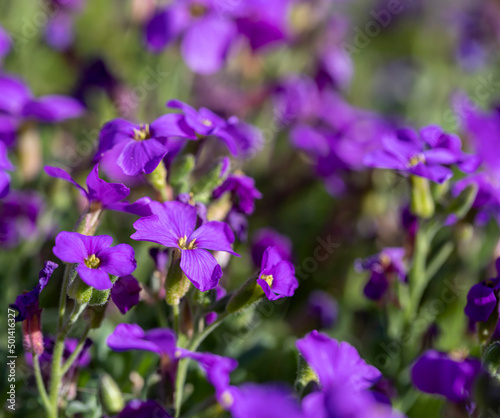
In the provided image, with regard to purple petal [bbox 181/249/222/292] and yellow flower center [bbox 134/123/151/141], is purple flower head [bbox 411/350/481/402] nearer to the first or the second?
purple petal [bbox 181/249/222/292]

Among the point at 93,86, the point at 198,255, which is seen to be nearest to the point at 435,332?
the point at 198,255

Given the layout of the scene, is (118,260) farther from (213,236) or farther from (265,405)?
(265,405)

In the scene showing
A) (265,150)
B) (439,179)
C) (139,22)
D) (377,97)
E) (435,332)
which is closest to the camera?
(439,179)

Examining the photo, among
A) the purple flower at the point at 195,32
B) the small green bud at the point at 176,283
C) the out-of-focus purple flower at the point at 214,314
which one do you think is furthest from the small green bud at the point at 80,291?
the purple flower at the point at 195,32

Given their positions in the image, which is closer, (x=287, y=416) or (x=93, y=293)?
(x=287, y=416)

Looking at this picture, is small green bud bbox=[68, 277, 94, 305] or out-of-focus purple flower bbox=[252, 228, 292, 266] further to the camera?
out-of-focus purple flower bbox=[252, 228, 292, 266]

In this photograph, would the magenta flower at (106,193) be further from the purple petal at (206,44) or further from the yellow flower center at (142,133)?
the purple petal at (206,44)

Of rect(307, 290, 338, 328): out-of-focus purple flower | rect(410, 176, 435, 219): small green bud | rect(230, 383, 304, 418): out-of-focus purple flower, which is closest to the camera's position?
rect(230, 383, 304, 418): out-of-focus purple flower

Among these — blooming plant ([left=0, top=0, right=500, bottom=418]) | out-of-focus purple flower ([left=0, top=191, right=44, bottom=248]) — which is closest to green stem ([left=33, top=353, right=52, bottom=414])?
blooming plant ([left=0, top=0, right=500, bottom=418])

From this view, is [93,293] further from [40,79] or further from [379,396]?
[40,79]
